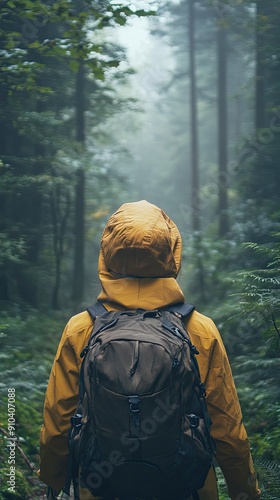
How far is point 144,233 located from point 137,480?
1.21 meters

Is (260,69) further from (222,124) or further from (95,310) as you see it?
(95,310)

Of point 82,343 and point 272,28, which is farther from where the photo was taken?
point 272,28

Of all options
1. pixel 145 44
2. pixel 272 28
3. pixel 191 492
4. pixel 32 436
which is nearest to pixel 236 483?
pixel 191 492

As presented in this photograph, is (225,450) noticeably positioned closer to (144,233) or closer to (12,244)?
(144,233)

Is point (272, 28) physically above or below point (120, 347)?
above

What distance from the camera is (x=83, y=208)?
18.7 m

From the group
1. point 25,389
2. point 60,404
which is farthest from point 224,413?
point 25,389

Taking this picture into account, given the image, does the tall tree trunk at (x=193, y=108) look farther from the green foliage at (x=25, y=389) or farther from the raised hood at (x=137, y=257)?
the raised hood at (x=137, y=257)

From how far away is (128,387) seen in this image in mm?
2848

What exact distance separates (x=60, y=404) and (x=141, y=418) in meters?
0.77

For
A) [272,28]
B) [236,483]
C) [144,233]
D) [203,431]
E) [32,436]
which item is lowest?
[32,436]

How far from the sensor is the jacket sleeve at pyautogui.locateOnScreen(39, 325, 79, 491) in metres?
3.45

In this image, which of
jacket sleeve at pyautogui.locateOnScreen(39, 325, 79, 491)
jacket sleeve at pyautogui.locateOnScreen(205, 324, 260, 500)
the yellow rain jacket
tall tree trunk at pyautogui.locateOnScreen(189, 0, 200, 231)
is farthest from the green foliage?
tall tree trunk at pyautogui.locateOnScreen(189, 0, 200, 231)

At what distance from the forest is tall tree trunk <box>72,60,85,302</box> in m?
0.03
